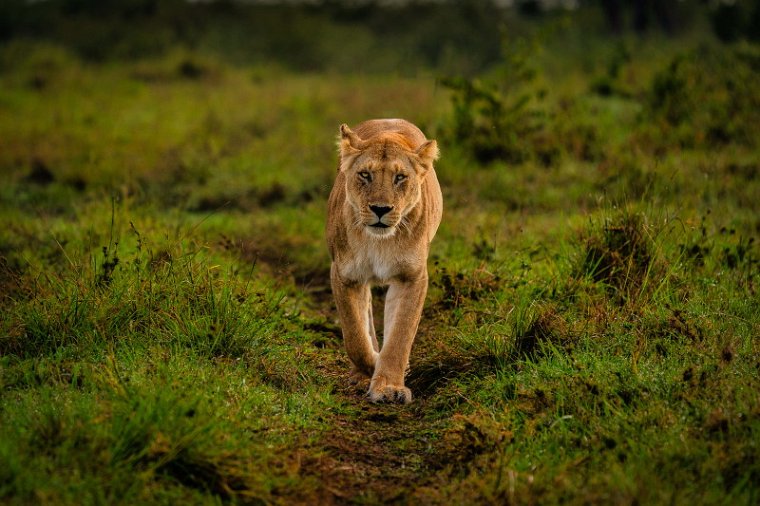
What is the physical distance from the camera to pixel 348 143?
17.9 ft

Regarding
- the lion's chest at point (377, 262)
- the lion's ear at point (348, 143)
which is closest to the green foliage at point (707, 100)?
the lion's ear at point (348, 143)

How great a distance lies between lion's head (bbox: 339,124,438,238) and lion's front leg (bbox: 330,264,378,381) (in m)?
0.40

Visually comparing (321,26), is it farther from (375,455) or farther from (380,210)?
(375,455)

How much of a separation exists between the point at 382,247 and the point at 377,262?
0.31 ft

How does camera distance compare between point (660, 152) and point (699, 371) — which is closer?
point (699, 371)

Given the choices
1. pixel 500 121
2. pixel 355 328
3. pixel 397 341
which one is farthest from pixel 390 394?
pixel 500 121

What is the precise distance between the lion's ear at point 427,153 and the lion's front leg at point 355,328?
850 mm

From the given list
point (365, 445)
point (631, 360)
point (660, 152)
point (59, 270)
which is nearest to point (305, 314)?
point (59, 270)

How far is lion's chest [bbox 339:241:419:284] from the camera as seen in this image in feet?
17.3

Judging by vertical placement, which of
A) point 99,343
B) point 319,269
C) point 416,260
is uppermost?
point 416,260

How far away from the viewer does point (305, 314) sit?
254 inches

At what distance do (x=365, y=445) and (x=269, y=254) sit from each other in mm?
3459

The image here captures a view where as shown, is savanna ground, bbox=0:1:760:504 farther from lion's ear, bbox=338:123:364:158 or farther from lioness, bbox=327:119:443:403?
lion's ear, bbox=338:123:364:158

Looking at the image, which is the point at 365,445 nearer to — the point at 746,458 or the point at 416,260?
the point at 416,260
